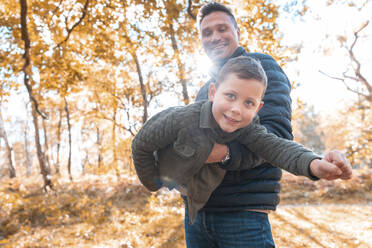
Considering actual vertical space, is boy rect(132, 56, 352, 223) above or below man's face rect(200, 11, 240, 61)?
below

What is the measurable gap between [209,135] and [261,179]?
1.34ft

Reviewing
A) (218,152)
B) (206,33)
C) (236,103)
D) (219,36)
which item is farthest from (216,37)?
(218,152)

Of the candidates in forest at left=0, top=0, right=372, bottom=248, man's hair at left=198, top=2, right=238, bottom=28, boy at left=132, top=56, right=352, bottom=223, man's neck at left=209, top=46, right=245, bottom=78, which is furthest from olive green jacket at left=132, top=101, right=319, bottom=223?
forest at left=0, top=0, right=372, bottom=248

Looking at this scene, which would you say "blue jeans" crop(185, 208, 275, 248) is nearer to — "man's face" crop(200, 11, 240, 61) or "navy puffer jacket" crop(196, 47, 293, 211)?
"navy puffer jacket" crop(196, 47, 293, 211)

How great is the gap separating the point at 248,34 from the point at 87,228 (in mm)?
6554

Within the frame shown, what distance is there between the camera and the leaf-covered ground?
218 inches

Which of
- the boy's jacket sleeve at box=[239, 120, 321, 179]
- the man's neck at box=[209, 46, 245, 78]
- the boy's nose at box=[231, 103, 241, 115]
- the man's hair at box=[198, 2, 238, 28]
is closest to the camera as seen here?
the boy's jacket sleeve at box=[239, 120, 321, 179]

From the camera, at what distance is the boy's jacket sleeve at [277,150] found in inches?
39.6

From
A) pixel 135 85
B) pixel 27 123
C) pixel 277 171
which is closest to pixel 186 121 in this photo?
pixel 277 171

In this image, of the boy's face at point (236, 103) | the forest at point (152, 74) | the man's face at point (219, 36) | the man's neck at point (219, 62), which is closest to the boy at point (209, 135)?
the boy's face at point (236, 103)

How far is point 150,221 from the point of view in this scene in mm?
6855

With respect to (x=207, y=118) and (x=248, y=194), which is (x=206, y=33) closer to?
(x=207, y=118)

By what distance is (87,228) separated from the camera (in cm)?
651

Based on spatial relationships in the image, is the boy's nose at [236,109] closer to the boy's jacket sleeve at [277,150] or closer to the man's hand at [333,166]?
the boy's jacket sleeve at [277,150]
